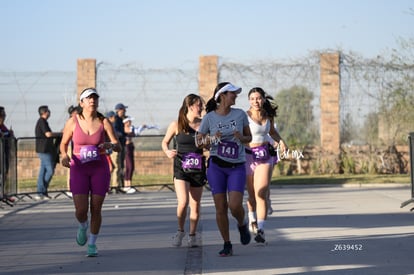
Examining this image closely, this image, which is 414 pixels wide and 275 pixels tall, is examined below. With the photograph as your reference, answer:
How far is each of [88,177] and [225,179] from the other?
1.51 m

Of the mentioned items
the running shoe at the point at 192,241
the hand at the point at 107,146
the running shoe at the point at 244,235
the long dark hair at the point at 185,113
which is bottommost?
the running shoe at the point at 192,241

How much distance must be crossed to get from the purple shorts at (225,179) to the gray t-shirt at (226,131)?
0.12 m

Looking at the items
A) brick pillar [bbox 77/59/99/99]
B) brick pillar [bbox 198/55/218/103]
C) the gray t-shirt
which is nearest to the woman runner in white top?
the gray t-shirt

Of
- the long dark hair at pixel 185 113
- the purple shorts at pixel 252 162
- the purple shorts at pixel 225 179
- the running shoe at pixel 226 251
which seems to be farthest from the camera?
the purple shorts at pixel 252 162

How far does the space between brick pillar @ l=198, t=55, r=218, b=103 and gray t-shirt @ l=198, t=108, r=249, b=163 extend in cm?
1818

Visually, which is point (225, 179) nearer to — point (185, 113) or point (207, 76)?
point (185, 113)

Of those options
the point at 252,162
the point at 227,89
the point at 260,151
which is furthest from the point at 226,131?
the point at 252,162

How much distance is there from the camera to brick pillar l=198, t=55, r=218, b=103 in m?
29.6

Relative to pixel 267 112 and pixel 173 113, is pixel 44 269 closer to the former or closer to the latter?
pixel 267 112

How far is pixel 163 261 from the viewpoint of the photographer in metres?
10.7

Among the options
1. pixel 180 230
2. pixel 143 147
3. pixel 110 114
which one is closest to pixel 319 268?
pixel 180 230

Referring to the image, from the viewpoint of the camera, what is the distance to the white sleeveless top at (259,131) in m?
12.6

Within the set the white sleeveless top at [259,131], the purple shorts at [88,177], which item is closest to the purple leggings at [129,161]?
the white sleeveless top at [259,131]

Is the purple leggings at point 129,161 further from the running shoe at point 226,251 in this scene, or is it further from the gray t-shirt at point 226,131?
the running shoe at point 226,251
